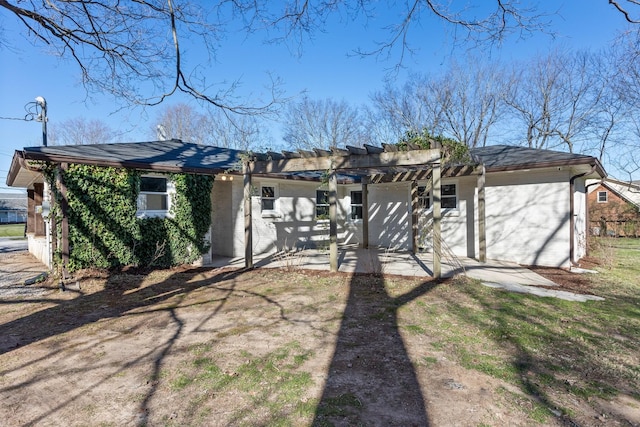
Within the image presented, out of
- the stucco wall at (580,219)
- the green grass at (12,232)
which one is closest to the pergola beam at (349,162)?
the stucco wall at (580,219)

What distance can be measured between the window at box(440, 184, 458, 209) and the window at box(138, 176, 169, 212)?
26.2ft

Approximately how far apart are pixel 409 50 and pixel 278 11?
184cm

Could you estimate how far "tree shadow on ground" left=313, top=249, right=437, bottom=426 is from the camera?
2.61 m

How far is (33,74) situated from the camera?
24.1 ft

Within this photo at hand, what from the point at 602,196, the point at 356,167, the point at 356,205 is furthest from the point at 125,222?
the point at 602,196

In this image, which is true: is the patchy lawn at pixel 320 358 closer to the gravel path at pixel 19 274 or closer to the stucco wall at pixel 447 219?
the gravel path at pixel 19 274

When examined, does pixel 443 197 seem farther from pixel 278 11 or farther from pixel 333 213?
pixel 278 11

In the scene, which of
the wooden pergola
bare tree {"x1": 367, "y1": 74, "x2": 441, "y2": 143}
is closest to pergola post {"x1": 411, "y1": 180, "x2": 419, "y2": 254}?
the wooden pergola

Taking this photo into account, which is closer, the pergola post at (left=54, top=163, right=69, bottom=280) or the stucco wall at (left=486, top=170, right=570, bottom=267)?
the pergola post at (left=54, top=163, right=69, bottom=280)

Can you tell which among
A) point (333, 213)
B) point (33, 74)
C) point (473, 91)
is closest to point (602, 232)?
point (473, 91)

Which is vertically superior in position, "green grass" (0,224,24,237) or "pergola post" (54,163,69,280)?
"pergola post" (54,163,69,280)

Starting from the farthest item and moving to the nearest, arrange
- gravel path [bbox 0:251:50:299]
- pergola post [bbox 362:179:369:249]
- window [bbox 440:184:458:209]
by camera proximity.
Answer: pergola post [bbox 362:179:369:249] → window [bbox 440:184:458:209] → gravel path [bbox 0:251:50:299]

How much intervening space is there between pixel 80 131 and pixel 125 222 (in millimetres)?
28574

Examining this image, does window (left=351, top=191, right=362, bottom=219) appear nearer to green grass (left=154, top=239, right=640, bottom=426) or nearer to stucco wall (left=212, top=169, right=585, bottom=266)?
stucco wall (left=212, top=169, right=585, bottom=266)
